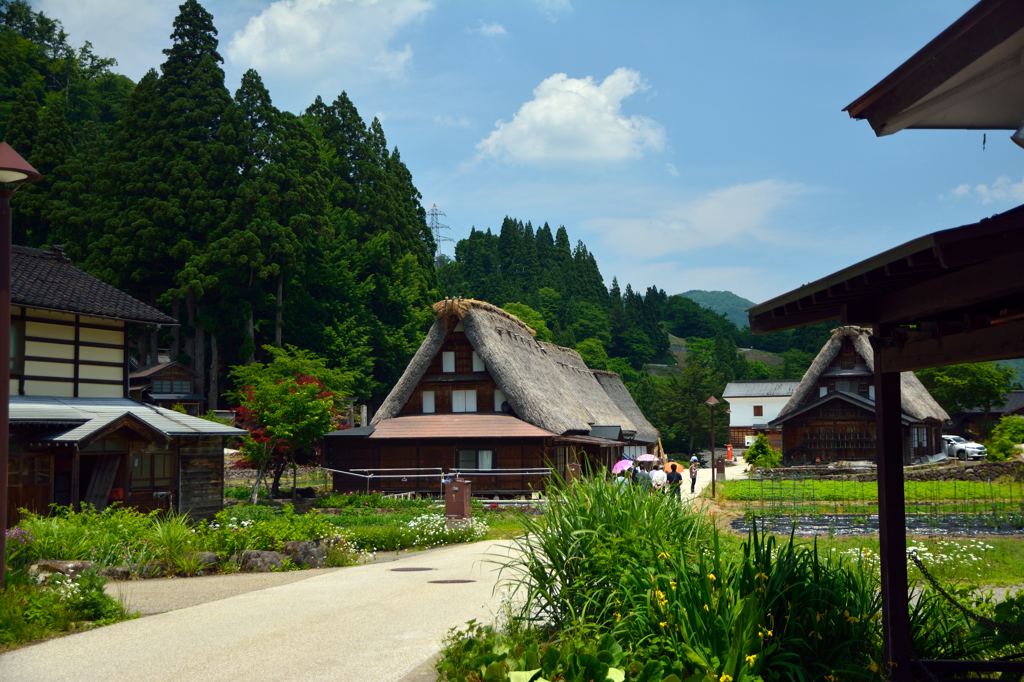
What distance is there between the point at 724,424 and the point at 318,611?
65.4 meters

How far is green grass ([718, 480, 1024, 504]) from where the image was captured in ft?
80.2

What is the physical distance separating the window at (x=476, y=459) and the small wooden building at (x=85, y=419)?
10.1 m

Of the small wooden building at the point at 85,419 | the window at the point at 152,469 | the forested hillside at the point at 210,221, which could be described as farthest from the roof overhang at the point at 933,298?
the forested hillside at the point at 210,221

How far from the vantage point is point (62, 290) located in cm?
2306

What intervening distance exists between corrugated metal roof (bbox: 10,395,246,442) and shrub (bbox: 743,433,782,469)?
87.0 feet

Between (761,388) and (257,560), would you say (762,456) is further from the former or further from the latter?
(257,560)

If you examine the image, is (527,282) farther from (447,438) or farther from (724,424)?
(447,438)

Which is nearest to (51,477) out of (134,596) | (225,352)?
(134,596)

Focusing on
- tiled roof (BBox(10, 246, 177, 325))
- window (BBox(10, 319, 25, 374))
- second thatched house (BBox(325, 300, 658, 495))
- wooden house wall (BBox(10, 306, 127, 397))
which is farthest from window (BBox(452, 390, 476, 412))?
window (BBox(10, 319, 25, 374))

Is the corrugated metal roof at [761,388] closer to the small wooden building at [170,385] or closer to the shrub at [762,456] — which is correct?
the shrub at [762,456]

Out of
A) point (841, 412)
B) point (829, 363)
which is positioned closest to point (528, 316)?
point (829, 363)

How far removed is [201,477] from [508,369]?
12.6 metres

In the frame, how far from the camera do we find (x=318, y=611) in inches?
371

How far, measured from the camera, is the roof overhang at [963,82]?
4706 millimetres
